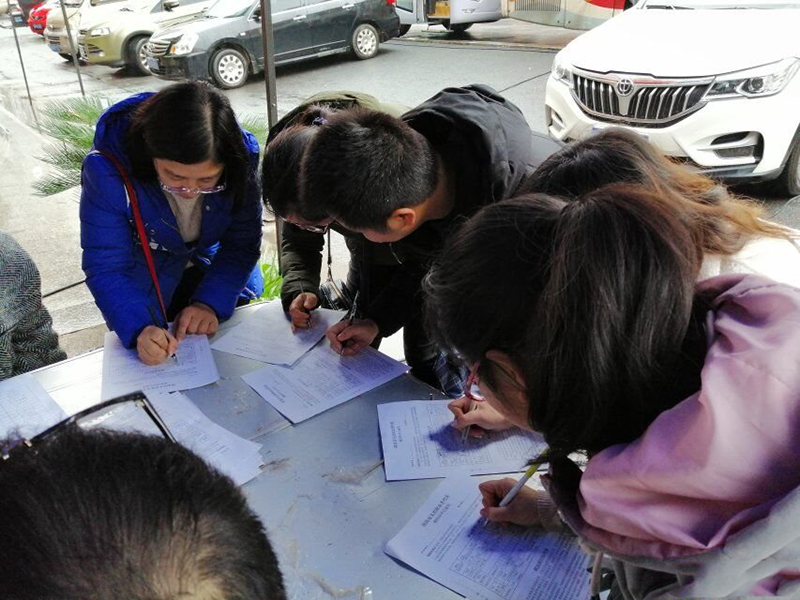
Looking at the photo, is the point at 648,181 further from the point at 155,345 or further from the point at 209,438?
the point at 155,345

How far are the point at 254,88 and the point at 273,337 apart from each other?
20.1 feet

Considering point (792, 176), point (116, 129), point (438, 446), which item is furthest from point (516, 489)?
point (792, 176)

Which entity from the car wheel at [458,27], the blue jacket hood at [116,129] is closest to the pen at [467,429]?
the blue jacket hood at [116,129]

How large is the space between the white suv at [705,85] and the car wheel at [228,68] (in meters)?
4.04

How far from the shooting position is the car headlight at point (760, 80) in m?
3.52

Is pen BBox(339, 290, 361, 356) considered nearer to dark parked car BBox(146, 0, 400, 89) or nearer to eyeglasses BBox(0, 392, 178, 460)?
eyeglasses BBox(0, 392, 178, 460)

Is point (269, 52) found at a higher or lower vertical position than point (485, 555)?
higher

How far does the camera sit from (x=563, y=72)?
411 cm

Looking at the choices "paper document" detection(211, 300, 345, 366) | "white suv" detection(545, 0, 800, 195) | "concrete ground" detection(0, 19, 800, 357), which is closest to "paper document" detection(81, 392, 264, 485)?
"paper document" detection(211, 300, 345, 366)

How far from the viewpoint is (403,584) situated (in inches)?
43.1

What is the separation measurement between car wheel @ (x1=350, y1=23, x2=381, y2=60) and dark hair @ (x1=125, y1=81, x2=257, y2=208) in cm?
701

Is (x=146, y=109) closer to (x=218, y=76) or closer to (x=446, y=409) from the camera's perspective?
(x=446, y=409)

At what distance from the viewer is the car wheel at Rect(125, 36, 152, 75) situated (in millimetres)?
8127

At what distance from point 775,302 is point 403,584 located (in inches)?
27.6
